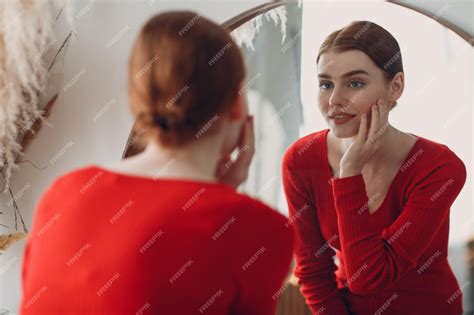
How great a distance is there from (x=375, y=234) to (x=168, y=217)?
53cm

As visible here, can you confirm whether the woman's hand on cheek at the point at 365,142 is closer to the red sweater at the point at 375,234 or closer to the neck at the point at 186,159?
the red sweater at the point at 375,234

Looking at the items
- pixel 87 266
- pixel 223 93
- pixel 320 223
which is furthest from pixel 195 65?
pixel 320 223

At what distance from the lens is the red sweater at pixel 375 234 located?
3.31 feet

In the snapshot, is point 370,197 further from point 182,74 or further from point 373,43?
point 182,74

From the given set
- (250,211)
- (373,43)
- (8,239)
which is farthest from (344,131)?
(8,239)

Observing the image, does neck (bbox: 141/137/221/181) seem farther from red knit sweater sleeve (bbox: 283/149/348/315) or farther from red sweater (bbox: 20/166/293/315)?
red knit sweater sleeve (bbox: 283/149/348/315)

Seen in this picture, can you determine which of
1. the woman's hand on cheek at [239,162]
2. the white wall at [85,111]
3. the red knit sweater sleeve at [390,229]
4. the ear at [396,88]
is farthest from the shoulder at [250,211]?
the white wall at [85,111]

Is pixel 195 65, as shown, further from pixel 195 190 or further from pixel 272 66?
pixel 272 66

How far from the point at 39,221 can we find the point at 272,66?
637mm

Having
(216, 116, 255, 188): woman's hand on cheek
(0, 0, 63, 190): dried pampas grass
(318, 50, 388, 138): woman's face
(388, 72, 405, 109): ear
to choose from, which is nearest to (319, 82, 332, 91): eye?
(318, 50, 388, 138): woman's face

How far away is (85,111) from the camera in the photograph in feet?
4.50

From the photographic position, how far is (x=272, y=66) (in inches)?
45.2

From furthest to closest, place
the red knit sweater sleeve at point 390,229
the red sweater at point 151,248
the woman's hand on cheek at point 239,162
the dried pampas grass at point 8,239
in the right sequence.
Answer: the dried pampas grass at point 8,239 → the red knit sweater sleeve at point 390,229 → the woman's hand on cheek at point 239,162 → the red sweater at point 151,248

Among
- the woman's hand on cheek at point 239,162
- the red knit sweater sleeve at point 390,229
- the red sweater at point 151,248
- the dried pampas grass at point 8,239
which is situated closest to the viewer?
the red sweater at point 151,248
